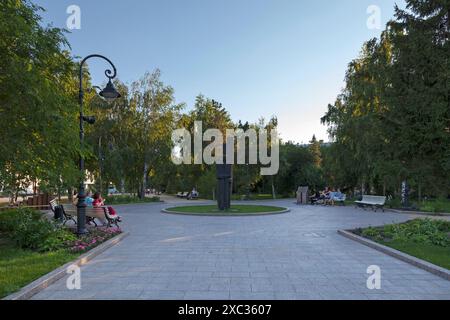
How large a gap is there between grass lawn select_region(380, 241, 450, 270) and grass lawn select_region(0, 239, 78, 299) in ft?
25.1

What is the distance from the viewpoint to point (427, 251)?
930 centimetres

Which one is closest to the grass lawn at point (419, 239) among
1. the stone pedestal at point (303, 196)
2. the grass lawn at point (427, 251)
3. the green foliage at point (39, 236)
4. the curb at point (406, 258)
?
the grass lawn at point (427, 251)

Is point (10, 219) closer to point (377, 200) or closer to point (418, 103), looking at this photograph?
point (418, 103)

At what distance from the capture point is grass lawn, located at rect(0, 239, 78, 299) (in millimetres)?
6447

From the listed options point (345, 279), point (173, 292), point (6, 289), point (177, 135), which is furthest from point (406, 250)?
point (177, 135)

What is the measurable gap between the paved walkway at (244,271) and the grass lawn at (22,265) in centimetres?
49

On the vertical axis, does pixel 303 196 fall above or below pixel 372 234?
above

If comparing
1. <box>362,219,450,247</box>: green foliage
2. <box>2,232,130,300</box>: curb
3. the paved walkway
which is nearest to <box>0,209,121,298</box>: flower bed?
<box>2,232,130,300</box>: curb

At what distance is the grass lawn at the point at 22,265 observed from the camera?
21.2 feet

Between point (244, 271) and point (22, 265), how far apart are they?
4446mm

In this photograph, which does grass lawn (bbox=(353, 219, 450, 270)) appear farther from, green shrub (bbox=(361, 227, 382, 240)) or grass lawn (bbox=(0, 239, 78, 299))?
grass lawn (bbox=(0, 239, 78, 299))

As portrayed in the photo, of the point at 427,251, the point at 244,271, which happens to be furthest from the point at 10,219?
the point at 427,251

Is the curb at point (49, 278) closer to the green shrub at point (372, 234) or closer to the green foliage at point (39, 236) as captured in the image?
the green foliage at point (39, 236)
